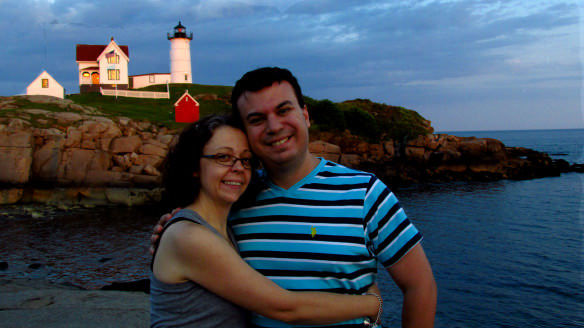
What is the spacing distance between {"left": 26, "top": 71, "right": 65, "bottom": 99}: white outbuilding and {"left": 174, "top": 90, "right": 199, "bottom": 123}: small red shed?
17.5 m

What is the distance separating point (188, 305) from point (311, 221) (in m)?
0.90

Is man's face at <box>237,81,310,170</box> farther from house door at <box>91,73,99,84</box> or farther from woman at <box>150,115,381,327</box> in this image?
house door at <box>91,73,99,84</box>

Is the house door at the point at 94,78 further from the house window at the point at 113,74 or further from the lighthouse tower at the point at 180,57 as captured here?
the lighthouse tower at the point at 180,57

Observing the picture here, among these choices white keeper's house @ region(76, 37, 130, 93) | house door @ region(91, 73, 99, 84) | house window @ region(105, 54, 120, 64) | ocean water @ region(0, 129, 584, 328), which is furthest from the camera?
house door @ region(91, 73, 99, 84)

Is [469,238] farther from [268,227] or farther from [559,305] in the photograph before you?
[268,227]

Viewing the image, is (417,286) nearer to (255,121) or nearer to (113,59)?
(255,121)

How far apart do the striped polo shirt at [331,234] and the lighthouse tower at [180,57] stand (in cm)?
6111

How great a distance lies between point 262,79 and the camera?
2.86 metres

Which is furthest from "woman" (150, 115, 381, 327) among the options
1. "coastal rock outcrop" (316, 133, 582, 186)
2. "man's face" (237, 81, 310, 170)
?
"coastal rock outcrop" (316, 133, 582, 186)

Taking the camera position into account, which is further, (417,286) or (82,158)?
(82,158)

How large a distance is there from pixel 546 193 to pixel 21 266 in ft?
115

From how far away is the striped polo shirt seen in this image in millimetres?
2684

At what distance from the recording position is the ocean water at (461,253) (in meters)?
12.6

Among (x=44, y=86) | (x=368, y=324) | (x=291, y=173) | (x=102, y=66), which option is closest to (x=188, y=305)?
(x=291, y=173)
